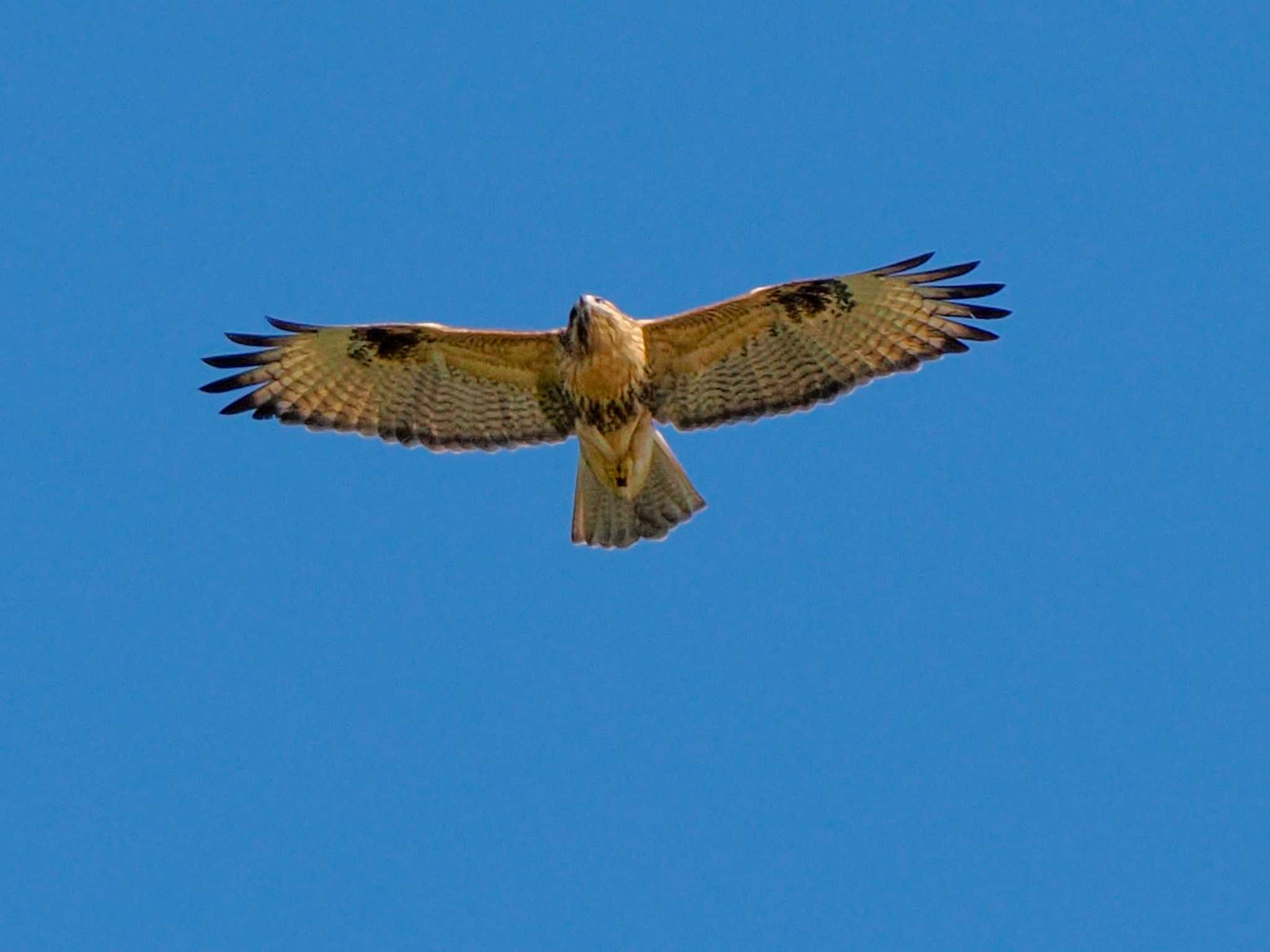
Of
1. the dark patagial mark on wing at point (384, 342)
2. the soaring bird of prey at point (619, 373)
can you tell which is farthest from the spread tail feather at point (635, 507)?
the dark patagial mark on wing at point (384, 342)

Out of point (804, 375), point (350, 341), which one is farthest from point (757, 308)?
point (350, 341)

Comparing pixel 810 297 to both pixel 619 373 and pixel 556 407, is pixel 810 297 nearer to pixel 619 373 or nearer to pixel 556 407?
pixel 619 373

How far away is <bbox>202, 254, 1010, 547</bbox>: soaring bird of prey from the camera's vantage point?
12.9 metres

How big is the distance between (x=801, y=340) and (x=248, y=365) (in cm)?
360

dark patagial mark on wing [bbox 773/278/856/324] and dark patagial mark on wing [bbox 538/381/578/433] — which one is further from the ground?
dark patagial mark on wing [bbox 773/278/856/324]

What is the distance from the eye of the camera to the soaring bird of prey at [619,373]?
12.9 meters

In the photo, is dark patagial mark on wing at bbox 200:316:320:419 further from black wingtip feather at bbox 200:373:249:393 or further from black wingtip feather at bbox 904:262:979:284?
black wingtip feather at bbox 904:262:979:284

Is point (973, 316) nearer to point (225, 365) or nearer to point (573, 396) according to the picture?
point (573, 396)

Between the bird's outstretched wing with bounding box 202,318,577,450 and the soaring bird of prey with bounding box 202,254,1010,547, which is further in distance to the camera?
the bird's outstretched wing with bounding box 202,318,577,450

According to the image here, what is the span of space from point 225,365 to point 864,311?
4.15m

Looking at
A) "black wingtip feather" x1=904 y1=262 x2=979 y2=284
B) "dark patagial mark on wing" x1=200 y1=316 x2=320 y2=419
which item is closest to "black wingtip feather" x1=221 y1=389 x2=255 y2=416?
"dark patagial mark on wing" x1=200 y1=316 x2=320 y2=419

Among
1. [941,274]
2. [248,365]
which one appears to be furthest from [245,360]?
[941,274]

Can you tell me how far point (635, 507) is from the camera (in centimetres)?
1338

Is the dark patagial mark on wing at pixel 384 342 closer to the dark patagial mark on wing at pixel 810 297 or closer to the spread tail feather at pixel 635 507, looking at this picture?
the spread tail feather at pixel 635 507
